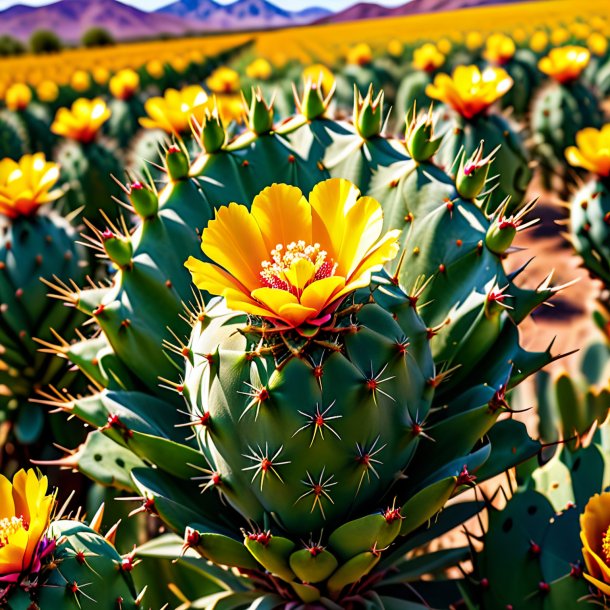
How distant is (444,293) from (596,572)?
1.79ft

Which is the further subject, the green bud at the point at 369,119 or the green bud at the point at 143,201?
the green bud at the point at 369,119

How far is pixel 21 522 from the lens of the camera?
101 centimetres

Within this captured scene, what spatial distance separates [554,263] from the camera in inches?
191

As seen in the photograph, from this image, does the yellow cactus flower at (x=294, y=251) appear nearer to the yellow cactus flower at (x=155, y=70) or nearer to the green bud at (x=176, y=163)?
the green bud at (x=176, y=163)

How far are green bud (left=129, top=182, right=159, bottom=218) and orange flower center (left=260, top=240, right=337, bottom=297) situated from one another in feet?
1.18

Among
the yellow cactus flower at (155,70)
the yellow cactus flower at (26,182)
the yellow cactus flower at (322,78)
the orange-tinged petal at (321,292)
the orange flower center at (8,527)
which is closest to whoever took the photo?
the orange-tinged petal at (321,292)

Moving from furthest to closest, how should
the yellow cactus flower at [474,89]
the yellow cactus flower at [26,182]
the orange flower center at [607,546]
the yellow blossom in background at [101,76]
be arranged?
the yellow blossom in background at [101,76] < the yellow cactus flower at [474,89] < the yellow cactus flower at [26,182] < the orange flower center at [607,546]

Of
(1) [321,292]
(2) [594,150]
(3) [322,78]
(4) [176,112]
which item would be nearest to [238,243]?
(1) [321,292]

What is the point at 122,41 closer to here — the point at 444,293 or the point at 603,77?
the point at 603,77

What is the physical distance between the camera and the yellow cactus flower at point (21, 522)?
37.4 inches

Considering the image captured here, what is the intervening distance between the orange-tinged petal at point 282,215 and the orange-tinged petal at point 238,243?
20 millimetres

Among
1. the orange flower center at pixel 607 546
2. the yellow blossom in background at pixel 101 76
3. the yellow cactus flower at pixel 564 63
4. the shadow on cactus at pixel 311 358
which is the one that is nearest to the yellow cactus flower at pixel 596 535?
the orange flower center at pixel 607 546

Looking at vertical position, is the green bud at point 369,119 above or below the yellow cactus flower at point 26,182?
above

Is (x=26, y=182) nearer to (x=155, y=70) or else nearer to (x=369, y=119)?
(x=369, y=119)
